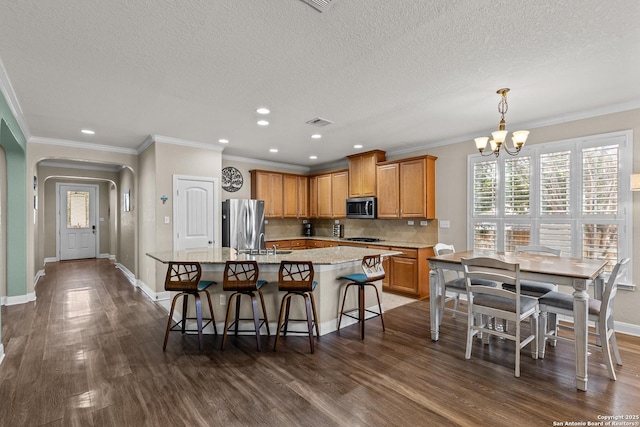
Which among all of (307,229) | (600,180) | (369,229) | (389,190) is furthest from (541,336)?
(307,229)

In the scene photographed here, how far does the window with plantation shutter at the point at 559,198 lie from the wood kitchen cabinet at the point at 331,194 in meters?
2.55

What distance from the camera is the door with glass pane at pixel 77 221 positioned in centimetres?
920

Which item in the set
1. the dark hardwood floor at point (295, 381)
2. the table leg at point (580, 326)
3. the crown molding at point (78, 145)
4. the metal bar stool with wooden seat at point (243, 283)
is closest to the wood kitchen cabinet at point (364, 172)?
the dark hardwood floor at point (295, 381)

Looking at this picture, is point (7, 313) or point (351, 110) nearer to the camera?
point (351, 110)

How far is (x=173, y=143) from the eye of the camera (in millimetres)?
5160

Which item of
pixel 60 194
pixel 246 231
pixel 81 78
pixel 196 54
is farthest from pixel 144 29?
pixel 60 194

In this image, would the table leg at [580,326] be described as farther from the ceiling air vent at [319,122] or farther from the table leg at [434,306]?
the ceiling air vent at [319,122]

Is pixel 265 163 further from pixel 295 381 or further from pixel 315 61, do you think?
pixel 295 381

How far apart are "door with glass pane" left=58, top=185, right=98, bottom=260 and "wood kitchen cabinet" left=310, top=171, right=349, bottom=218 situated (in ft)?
23.1

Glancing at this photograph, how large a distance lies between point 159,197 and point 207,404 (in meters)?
3.65

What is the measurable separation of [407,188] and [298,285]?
126 inches

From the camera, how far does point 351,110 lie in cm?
382

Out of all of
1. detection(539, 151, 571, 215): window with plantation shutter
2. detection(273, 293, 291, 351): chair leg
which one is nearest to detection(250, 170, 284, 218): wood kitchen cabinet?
detection(273, 293, 291, 351): chair leg

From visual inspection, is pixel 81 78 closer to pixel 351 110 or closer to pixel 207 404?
pixel 351 110
